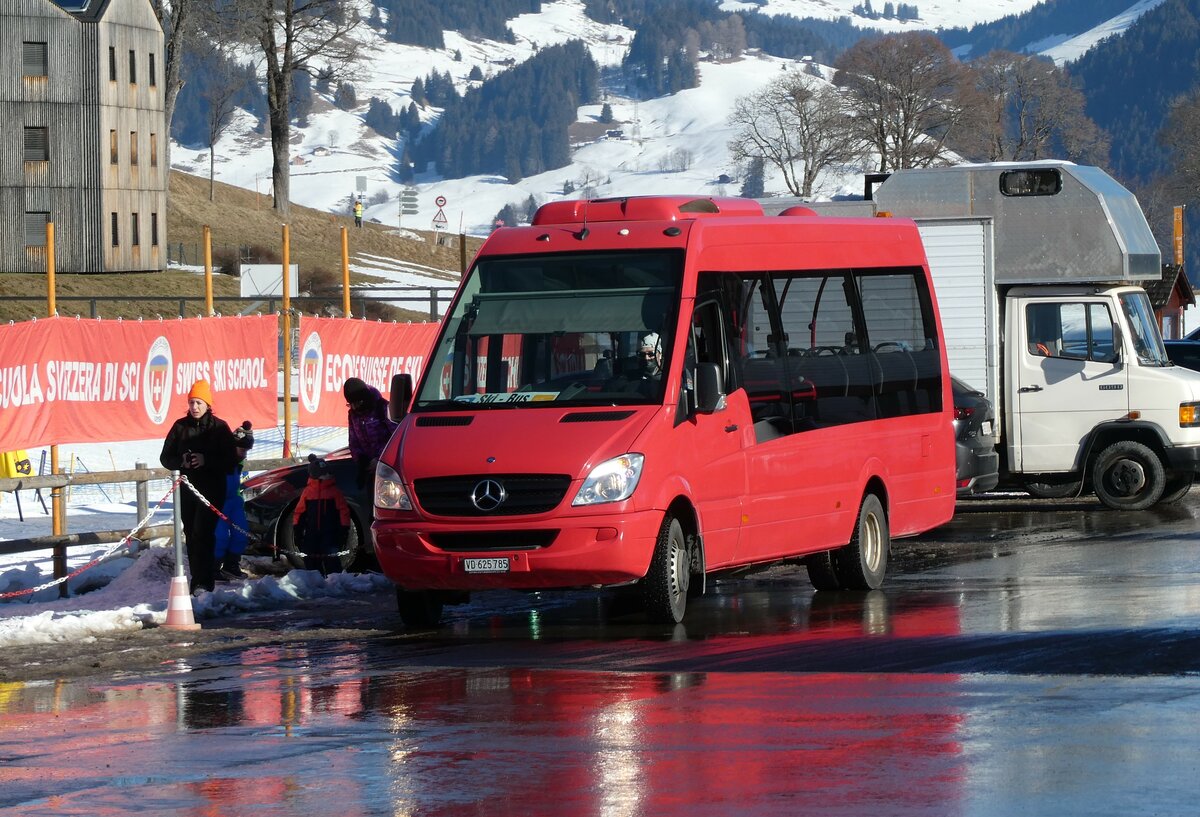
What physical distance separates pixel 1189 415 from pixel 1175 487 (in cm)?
119

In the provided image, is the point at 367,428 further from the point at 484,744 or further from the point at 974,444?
the point at 484,744

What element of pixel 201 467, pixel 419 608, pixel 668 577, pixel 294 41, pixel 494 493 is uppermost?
pixel 294 41

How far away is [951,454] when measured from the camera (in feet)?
54.3

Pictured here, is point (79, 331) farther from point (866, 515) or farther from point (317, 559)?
point (866, 515)

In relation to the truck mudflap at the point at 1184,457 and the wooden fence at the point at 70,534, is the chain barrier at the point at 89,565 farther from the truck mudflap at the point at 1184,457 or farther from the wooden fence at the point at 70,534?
the truck mudflap at the point at 1184,457

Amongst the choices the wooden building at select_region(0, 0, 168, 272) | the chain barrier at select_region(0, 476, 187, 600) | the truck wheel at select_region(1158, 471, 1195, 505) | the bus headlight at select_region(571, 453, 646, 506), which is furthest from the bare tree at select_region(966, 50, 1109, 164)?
the bus headlight at select_region(571, 453, 646, 506)

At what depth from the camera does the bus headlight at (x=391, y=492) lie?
41.2ft

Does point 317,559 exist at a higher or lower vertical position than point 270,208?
lower

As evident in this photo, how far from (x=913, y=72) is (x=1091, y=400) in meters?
89.4

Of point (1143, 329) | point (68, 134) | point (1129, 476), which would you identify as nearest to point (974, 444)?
point (1129, 476)

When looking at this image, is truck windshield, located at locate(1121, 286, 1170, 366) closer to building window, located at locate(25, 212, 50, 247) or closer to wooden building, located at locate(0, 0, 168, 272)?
wooden building, located at locate(0, 0, 168, 272)

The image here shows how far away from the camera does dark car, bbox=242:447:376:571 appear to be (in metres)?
17.0

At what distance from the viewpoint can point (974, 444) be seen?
20.2 meters

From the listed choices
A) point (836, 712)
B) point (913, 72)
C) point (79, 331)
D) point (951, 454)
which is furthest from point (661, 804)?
point (913, 72)
